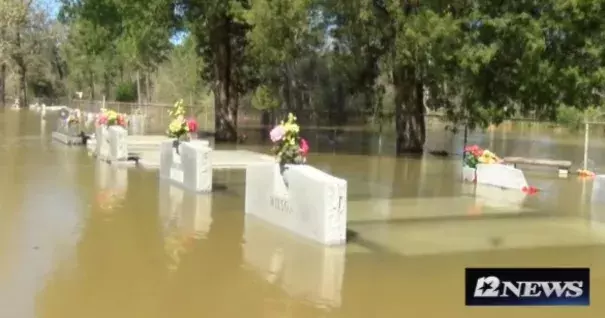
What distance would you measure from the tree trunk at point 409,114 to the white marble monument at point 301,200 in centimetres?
1584

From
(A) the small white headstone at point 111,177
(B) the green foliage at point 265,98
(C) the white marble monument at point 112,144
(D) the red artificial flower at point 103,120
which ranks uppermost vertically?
(B) the green foliage at point 265,98

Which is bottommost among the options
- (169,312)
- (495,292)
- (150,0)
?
(169,312)

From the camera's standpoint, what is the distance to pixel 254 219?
40.4 ft

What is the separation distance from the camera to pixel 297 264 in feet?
30.1

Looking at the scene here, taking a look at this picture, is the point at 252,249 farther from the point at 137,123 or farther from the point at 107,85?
the point at 107,85

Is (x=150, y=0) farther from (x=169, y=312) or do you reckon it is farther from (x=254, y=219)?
(x=169, y=312)

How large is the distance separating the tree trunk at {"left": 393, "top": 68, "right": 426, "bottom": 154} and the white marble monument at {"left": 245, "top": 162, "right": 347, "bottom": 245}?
15837 mm

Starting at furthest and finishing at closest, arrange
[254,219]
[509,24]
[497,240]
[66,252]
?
1. [509,24]
2. [254,219]
3. [497,240]
4. [66,252]

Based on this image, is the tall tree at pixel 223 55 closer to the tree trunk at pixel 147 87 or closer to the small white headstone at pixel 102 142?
the small white headstone at pixel 102 142

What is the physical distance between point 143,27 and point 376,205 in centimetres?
1906

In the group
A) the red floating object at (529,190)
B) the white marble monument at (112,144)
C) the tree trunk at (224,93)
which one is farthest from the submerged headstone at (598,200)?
the tree trunk at (224,93)

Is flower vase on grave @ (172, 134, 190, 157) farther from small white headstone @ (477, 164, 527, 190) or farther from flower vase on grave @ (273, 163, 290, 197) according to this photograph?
small white headstone @ (477, 164, 527, 190)

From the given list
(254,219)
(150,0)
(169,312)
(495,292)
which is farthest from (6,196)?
(150,0)

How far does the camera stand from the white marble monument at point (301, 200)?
1016 centimetres
